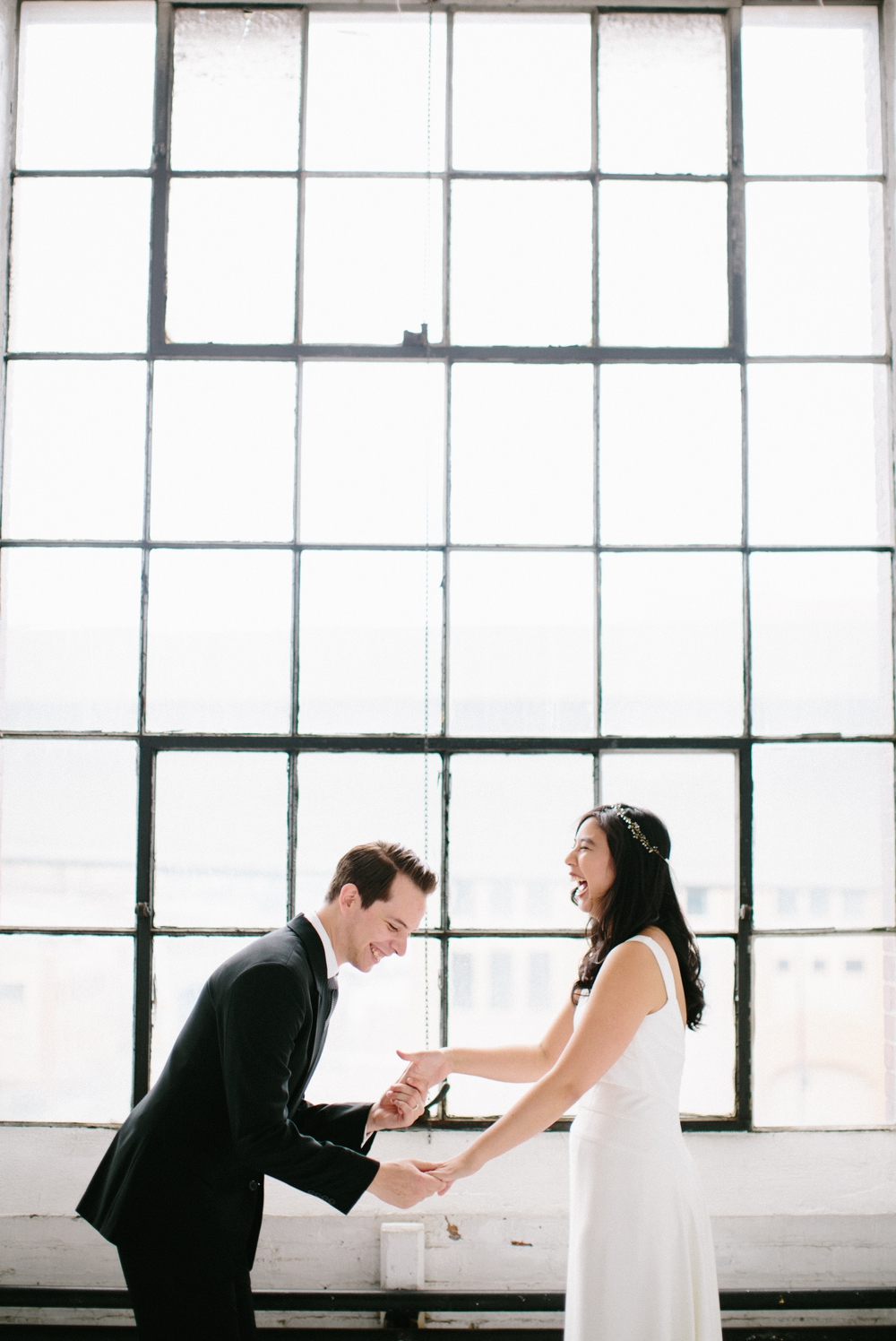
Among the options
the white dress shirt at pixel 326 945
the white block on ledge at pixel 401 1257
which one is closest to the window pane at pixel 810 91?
the white dress shirt at pixel 326 945

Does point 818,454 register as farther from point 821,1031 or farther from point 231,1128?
point 231,1128

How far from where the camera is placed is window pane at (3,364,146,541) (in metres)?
2.77

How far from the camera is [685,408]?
110 inches

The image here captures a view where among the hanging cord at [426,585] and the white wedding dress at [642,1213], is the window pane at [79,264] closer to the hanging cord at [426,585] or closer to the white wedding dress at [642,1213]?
the hanging cord at [426,585]

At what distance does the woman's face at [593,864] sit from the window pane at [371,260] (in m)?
1.59

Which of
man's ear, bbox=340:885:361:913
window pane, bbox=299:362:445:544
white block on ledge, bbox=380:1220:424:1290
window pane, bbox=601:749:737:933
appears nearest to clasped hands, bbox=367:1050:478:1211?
white block on ledge, bbox=380:1220:424:1290

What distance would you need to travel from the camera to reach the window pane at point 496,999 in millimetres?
2633

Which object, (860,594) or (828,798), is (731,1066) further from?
(860,594)

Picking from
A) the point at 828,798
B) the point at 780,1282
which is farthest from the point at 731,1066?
the point at 828,798

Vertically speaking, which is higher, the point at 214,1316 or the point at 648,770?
the point at 648,770

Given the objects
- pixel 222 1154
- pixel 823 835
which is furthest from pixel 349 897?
pixel 823 835

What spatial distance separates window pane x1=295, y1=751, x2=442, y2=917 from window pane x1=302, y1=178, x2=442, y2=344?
4.15 feet

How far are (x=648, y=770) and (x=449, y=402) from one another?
1.24m

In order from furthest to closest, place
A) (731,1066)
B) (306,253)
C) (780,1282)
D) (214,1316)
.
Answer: (306,253) → (731,1066) → (780,1282) → (214,1316)
